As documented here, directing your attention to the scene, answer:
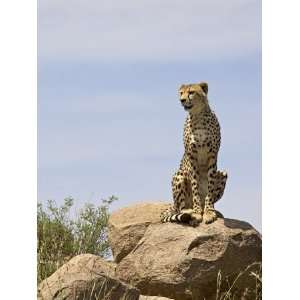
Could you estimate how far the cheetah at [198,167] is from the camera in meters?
8.22

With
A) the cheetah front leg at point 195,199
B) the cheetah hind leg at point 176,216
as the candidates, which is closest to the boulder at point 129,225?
the cheetah hind leg at point 176,216

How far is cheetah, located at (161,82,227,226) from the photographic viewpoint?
27.0 feet

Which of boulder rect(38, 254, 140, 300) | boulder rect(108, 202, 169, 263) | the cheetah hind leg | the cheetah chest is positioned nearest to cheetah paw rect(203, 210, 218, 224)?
the cheetah hind leg

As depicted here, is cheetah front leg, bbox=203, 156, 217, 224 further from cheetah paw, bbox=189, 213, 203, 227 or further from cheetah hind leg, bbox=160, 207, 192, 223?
cheetah hind leg, bbox=160, 207, 192, 223

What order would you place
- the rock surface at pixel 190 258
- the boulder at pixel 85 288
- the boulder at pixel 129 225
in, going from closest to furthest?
the boulder at pixel 85 288 → the rock surface at pixel 190 258 → the boulder at pixel 129 225

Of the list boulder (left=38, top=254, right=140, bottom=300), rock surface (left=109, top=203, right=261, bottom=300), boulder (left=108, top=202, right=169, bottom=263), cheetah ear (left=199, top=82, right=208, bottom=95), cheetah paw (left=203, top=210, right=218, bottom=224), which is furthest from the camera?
boulder (left=108, top=202, right=169, bottom=263)

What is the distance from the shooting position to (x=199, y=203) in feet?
27.2

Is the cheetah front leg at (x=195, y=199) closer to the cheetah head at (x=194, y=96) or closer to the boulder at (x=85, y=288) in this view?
the cheetah head at (x=194, y=96)

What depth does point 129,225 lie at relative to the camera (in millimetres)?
8922
